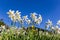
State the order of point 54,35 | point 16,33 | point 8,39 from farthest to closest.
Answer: point 54,35 → point 16,33 → point 8,39

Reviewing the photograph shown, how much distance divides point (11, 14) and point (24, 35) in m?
0.93

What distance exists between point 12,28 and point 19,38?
0.88 metres

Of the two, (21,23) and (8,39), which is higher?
(21,23)

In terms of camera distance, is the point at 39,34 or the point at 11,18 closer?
the point at 11,18

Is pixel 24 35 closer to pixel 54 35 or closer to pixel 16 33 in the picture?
pixel 16 33

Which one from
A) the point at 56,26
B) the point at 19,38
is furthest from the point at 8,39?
the point at 56,26

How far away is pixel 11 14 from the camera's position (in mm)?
11031

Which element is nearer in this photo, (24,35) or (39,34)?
(24,35)

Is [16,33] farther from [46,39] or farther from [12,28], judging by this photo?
[46,39]

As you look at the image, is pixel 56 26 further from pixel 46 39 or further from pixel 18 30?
pixel 18 30

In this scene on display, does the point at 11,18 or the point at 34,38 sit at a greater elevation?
the point at 11,18

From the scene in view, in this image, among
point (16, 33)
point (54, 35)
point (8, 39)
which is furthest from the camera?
point (54, 35)

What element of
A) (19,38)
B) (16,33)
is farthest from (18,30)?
(19,38)

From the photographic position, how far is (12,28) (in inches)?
448
